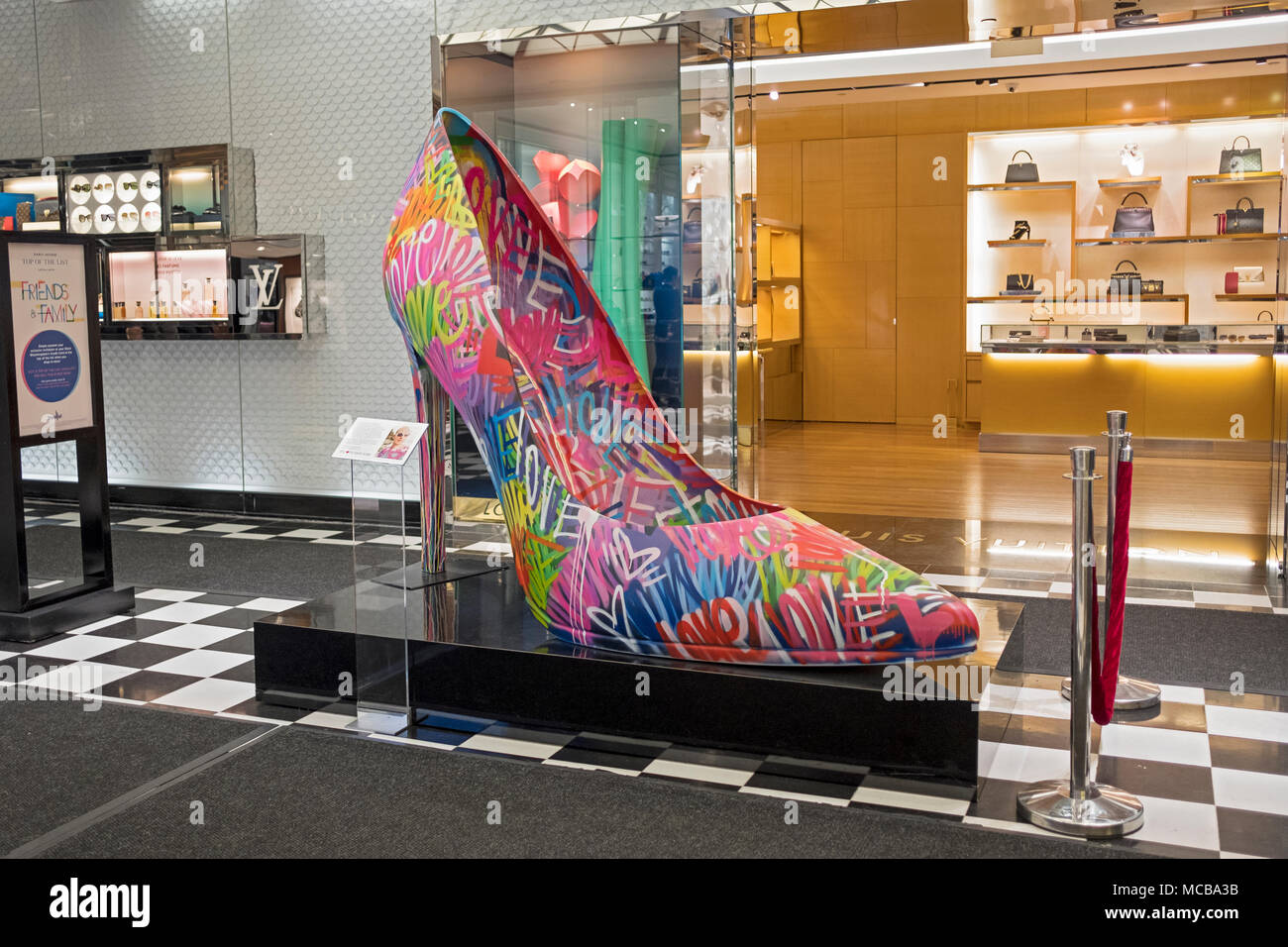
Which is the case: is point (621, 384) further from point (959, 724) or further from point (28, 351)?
point (28, 351)

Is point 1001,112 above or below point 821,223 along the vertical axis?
above

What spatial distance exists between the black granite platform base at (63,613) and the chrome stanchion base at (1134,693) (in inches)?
127

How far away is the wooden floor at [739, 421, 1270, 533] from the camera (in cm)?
628

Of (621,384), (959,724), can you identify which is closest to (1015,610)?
(959,724)

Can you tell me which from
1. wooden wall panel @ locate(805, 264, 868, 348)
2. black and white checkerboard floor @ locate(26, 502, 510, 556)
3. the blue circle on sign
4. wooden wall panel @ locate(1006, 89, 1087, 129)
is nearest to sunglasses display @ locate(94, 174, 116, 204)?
black and white checkerboard floor @ locate(26, 502, 510, 556)

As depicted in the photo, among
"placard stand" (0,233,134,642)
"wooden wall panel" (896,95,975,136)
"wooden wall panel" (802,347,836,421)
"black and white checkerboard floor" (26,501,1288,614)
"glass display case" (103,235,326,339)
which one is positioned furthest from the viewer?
"wooden wall panel" (802,347,836,421)

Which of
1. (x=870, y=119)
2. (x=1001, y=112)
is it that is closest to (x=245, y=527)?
(x=870, y=119)

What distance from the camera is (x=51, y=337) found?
4070 millimetres

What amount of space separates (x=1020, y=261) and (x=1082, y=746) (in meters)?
9.31

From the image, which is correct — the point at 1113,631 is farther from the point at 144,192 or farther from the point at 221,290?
the point at 144,192

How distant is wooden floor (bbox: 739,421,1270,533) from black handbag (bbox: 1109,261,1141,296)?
6.58 feet

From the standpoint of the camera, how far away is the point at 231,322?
6.28 metres

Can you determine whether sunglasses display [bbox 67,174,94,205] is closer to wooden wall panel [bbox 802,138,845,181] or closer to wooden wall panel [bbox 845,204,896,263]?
wooden wall panel [bbox 802,138,845,181]

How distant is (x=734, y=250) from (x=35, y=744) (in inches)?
136
